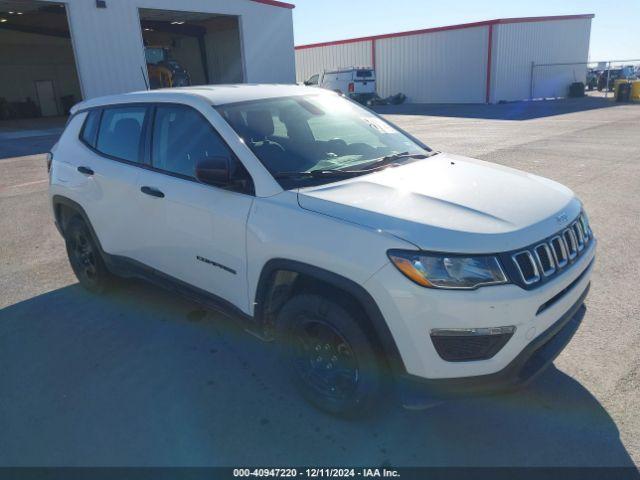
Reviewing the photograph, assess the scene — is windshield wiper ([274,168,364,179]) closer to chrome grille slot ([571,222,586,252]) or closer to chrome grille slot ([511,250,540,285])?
chrome grille slot ([511,250,540,285])

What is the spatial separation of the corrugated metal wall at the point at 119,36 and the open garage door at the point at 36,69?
9078 millimetres

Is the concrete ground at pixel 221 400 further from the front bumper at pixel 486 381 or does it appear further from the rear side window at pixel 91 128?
the rear side window at pixel 91 128

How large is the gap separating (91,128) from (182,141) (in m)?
1.46

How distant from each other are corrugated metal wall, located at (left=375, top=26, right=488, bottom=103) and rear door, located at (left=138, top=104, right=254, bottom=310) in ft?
97.9

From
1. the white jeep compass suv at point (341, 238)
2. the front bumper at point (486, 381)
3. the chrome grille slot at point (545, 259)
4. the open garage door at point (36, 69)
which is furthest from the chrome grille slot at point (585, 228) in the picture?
the open garage door at point (36, 69)

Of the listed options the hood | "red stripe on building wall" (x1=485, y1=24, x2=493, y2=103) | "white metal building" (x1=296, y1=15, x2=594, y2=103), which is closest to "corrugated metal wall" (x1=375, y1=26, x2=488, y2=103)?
"white metal building" (x1=296, y1=15, x2=594, y2=103)

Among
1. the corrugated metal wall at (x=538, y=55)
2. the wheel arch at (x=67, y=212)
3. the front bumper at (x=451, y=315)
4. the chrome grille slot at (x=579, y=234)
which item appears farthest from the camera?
the corrugated metal wall at (x=538, y=55)

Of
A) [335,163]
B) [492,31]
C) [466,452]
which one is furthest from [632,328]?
[492,31]

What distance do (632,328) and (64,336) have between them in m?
4.27

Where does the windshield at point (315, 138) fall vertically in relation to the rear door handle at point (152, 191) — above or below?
above

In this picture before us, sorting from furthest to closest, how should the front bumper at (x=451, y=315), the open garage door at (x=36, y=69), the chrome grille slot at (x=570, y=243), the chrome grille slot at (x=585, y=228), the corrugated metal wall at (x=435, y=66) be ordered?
the corrugated metal wall at (x=435, y=66) → the open garage door at (x=36, y=69) → the chrome grille slot at (x=585, y=228) → the chrome grille slot at (x=570, y=243) → the front bumper at (x=451, y=315)

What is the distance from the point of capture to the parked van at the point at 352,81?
99.7 ft

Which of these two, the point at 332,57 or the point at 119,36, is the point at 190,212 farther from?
the point at 332,57

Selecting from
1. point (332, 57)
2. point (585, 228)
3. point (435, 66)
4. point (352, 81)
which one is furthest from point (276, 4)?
point (585, 228)
